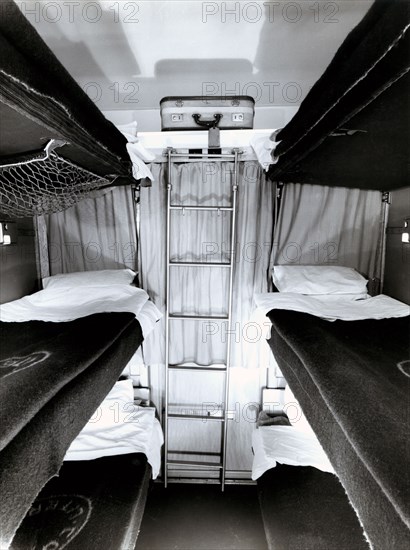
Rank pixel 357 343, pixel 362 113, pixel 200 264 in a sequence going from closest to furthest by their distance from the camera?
1. pixel 362 113
2. pixel 357 343
3. pixel 200 264

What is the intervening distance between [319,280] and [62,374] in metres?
1.83

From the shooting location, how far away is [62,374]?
41.0 inches

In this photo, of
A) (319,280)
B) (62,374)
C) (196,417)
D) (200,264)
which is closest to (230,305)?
(200,264)

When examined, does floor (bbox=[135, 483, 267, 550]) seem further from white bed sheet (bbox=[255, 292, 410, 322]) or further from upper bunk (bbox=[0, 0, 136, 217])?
upper bunk (bbox=[0, 0, 136, 217])

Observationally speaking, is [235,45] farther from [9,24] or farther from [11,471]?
[11,471]

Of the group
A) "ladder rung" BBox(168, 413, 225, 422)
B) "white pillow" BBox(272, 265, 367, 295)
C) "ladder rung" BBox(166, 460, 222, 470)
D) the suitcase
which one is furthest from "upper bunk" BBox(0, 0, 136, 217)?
"ladder rung" BBox(166, 460, 222, 470)

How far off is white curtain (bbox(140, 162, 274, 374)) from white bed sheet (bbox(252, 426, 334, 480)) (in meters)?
0.63

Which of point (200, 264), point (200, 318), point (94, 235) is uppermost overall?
point (94, 235)

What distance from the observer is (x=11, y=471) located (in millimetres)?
793

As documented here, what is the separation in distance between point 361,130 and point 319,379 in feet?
3.33

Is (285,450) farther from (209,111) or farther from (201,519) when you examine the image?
(209,111)

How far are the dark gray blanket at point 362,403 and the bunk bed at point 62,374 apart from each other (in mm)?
814

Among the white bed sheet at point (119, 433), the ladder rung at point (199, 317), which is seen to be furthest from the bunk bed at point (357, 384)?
the white bed sheet at point (119, 433)

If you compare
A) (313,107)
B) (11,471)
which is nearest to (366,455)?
(11,471)
